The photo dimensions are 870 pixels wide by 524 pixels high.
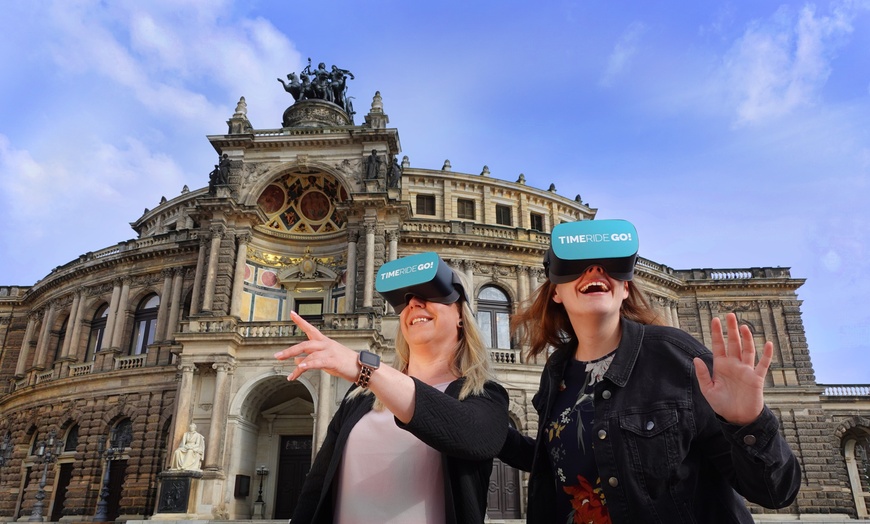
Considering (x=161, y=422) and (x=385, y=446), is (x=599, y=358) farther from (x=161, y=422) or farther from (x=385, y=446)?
(x=161, y=422)

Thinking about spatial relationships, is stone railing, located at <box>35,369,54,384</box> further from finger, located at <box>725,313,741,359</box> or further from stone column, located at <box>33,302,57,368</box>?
finger, located at <box>725,313,741,359</box>

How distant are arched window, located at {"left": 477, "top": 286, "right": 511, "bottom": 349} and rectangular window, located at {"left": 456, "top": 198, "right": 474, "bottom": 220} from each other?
7.52 meters

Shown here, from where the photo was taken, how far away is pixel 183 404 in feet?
76.2

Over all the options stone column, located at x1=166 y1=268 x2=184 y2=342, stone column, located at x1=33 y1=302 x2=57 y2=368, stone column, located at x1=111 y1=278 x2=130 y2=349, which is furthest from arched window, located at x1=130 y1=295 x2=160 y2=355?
stone column, located at x1=33 y1=302 x2=57 y2=368

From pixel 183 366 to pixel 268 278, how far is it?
5.80 meters

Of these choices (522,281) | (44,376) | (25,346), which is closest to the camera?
(522,281)

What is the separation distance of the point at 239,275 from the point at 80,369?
451 inches

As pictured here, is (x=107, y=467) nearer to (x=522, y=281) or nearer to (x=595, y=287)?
(x=522, y=281)

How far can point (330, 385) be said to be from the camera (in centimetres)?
2270

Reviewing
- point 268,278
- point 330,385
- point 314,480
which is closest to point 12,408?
point 268,278

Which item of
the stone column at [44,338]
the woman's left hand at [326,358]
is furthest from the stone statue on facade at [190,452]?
the woman's left hand at [326,358]

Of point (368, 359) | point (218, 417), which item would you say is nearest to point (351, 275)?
point (218, 417)

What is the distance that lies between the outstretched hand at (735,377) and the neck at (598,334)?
85 centimetres

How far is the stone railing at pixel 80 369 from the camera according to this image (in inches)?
1203
